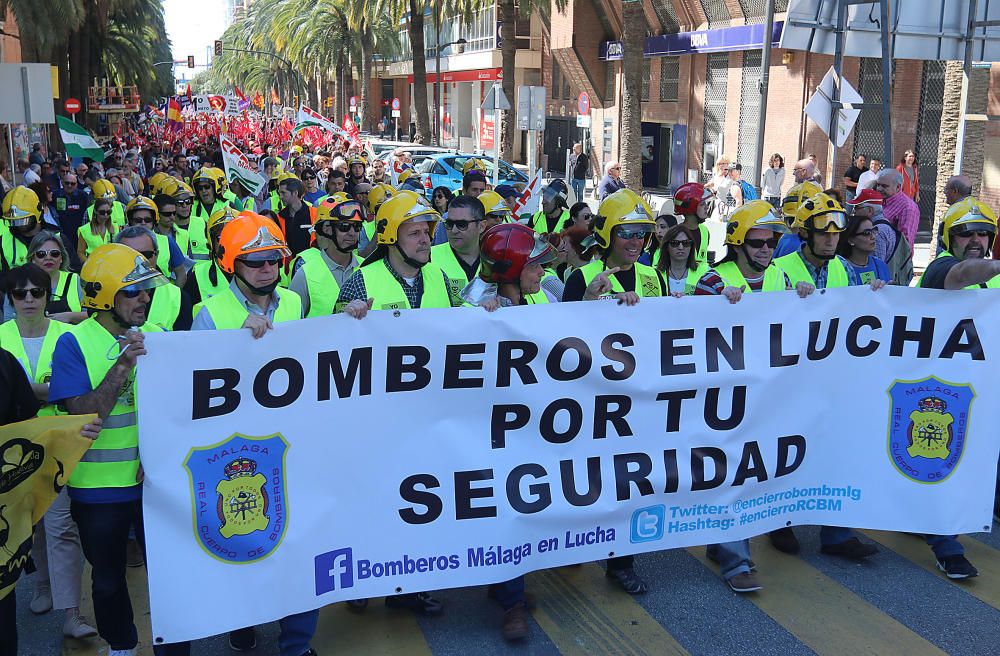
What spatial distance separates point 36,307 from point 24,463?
1.66 meters

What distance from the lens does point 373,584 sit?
4652 mm

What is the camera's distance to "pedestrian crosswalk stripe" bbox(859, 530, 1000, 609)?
5.43 metres

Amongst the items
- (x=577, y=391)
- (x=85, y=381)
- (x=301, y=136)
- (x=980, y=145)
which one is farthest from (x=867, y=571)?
(x=301, y=136)

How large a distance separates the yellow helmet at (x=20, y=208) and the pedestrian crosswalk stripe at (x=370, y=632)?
4.46 m

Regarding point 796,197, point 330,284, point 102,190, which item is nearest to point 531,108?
point 102,190

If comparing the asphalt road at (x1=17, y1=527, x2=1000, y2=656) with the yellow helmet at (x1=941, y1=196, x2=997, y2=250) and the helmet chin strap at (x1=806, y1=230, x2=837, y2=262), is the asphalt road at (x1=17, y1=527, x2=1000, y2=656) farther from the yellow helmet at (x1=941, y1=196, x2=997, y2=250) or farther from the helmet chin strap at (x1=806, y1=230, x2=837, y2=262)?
the yellow helmet at (x1=941, y1=196, x2=997, y2=250)

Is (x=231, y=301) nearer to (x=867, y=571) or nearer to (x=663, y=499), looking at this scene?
(x=663, y=499)

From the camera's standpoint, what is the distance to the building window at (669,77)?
34344mm

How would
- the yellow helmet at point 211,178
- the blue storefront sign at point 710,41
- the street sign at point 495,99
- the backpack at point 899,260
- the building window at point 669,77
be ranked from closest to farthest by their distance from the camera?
the backpack at point 899,260 → the yellow helmet at point 211,178 → the street sign at point 495,99 → the blue storefront sign at point 710,41 → the building window at point 669,77

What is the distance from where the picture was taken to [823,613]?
516 cm

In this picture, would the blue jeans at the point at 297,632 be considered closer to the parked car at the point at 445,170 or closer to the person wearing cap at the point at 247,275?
the person wearing cap at the point at 247,275

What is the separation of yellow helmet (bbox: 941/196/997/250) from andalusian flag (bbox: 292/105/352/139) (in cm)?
1831

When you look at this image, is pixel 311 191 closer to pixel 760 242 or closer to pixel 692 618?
pixel 760 242

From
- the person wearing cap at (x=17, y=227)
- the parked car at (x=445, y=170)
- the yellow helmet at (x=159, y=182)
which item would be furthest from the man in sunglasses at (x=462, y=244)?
the parked car at (x=445, y=170)
